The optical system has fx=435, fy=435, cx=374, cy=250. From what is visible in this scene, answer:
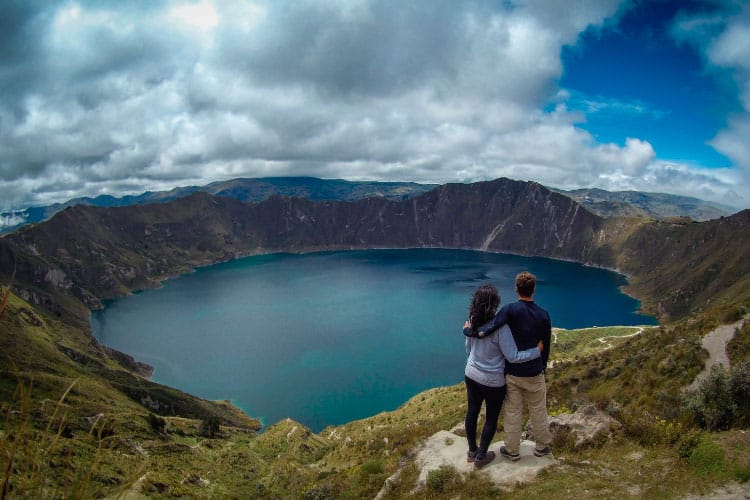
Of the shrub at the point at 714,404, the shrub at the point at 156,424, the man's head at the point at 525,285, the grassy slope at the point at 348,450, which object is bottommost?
the shrub at the point at 156,424

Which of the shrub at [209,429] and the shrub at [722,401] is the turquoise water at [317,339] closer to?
the shrub at [209,429]

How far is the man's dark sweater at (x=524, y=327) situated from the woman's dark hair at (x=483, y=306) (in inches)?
6.5

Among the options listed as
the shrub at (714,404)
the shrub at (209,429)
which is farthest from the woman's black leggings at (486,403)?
the shrub at (209,429)

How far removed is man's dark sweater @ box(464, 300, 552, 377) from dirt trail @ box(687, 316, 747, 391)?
38.5 feet

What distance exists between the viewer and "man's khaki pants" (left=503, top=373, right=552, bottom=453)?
10445 mm

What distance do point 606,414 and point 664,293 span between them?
600 ft

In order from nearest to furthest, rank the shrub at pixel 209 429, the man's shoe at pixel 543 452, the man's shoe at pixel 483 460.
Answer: the man's shoe at pixel 543 452 < the man's shoe at pixel 483 460 < the shrub at pixel 209 429

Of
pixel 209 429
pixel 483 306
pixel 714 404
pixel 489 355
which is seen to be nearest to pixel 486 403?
pixel 489 355

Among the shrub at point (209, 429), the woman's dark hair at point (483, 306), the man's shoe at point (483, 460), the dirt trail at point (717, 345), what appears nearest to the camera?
the woman's dark hair at point (483, 306)

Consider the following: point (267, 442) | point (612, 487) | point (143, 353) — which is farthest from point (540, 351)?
point (143, 353)

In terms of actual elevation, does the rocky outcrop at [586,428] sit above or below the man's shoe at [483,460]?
above

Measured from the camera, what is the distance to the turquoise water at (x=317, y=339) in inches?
3383

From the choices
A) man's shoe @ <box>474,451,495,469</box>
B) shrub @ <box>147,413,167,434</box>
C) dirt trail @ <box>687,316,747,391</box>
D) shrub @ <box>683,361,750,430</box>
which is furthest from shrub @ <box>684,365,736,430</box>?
shrub @ <box>147,413,167,434</box>

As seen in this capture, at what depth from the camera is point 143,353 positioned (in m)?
119
